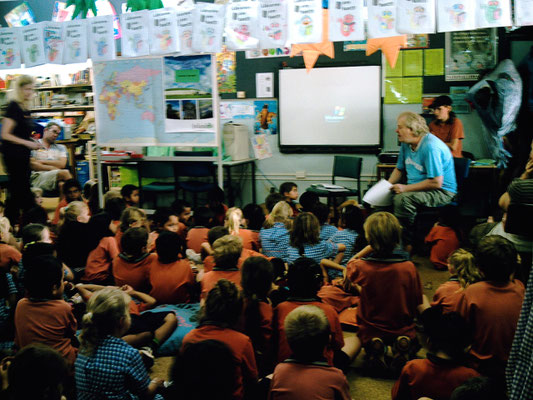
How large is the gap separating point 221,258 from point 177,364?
1.62 metres

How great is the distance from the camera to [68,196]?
4.64m

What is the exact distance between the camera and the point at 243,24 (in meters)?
3.99

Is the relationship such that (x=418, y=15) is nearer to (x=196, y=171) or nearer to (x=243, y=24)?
(x=243, y=24)

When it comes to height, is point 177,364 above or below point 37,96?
below

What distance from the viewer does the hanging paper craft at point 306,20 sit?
12.4 feet

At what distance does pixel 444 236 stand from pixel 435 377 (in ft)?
8.41

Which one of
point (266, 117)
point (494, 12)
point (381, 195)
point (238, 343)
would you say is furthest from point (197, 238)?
point (266, 117)

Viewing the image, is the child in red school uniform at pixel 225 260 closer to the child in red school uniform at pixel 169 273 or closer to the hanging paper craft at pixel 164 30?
the child in red school uniform at pixel 169 273

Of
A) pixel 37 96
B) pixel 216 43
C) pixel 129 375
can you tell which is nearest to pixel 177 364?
pixel 129 375

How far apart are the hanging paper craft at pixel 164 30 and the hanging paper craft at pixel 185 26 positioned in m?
0.04

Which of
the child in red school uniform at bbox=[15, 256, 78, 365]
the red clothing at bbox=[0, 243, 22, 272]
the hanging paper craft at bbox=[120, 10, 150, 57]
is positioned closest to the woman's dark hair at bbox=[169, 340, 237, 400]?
the child in red school uniform at bbox=[15, 256, 78, 365]

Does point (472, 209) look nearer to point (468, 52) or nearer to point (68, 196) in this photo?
point (468, 52)

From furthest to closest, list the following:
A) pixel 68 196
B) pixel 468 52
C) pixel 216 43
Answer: pixel 468 52 → pixel 68 196 → pixel 216 43

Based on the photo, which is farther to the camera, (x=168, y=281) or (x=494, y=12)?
(x=494, y=12)
